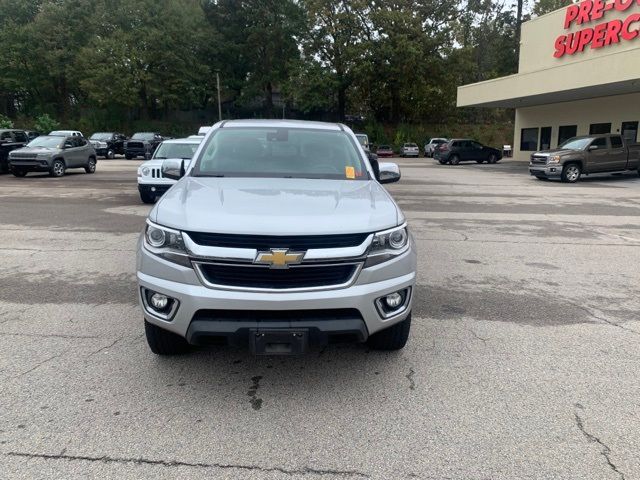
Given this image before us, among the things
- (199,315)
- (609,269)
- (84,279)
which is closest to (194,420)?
(199,315)

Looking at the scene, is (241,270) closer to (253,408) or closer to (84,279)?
(253,408)

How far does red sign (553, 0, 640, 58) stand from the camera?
24.7 metres

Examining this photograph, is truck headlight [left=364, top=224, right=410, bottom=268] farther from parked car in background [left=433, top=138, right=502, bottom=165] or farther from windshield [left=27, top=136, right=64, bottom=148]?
parked car in background [left=433, top=138, right=502, bottom=165]

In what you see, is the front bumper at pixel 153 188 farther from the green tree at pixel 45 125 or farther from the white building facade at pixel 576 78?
the green tree at pixel 45 125

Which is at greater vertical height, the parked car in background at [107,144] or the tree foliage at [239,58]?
the tree foliage at [239,58]

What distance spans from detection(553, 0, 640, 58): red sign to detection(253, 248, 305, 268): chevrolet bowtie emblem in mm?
28279

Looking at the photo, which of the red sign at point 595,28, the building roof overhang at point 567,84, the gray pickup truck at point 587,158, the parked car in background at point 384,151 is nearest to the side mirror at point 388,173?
the gray pickup truck at point 587,158

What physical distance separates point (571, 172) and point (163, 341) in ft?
66.6

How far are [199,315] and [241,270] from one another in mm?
397

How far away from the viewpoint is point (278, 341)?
313 centimetres

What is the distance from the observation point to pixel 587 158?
20250mm

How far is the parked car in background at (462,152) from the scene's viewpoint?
3338 cm

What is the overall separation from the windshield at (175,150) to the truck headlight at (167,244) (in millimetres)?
10097

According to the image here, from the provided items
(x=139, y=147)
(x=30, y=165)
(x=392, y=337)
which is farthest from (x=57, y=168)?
(x=392, y=337)
